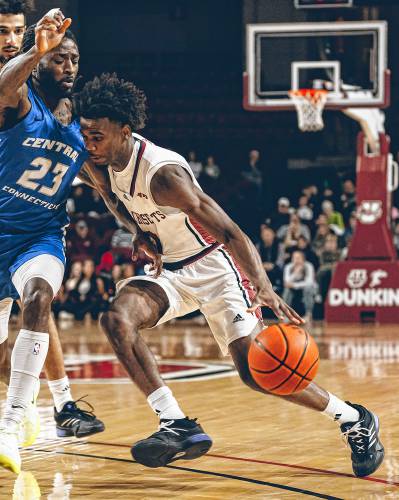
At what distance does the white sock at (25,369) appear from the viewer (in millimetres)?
4770

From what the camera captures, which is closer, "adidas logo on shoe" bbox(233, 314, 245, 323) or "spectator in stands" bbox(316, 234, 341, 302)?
"adidas logo on shoe" bbox(233, 314, 245, 323)

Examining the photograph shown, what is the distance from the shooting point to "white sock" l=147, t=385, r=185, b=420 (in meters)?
4.84

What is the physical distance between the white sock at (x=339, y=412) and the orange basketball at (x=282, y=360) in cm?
34

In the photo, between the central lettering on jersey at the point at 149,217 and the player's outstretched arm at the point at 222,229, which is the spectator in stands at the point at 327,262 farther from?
the player's outstretched arm at the point at 222,229

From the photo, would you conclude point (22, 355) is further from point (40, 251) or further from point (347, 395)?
point (347, 395)

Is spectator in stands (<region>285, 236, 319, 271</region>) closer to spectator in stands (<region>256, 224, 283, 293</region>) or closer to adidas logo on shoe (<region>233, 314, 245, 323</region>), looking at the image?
spectator in stands (<region>256, 224, 283, 293</region>)

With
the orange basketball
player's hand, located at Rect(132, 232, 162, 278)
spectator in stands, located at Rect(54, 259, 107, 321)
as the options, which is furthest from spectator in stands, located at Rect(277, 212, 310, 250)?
the orange basketball

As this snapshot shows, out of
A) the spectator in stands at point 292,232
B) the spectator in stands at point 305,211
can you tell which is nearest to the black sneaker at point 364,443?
the spectator in stands at point 292,232

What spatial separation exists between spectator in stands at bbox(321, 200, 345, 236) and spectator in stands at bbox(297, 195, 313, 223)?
1.03 feet

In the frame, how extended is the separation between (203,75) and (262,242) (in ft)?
21.4

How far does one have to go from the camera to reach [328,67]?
1485 centimetres

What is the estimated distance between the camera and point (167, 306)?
515 centimetres

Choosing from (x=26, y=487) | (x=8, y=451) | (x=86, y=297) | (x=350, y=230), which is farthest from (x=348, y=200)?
(x=8, y=451)

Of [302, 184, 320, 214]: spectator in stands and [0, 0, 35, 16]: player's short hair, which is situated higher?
[0, 0, 35, 16]: player's short hair
